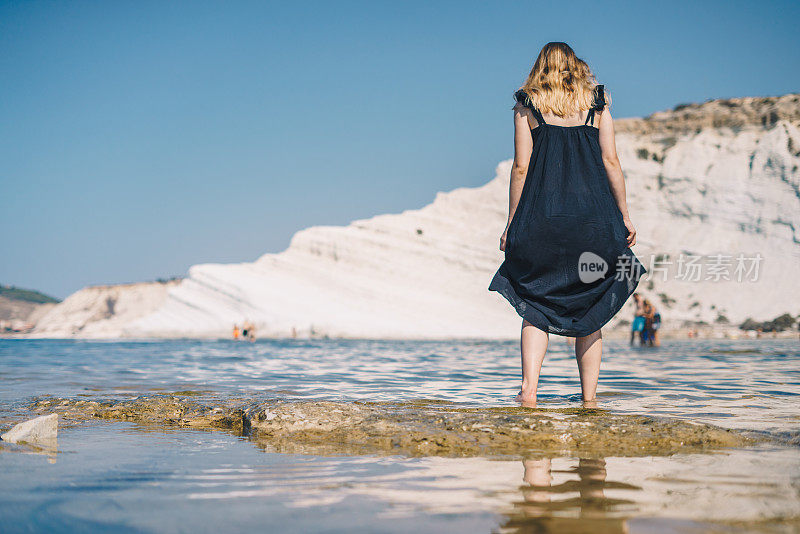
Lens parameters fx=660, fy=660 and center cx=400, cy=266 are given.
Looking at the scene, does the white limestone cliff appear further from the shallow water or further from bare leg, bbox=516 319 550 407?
the shallow water

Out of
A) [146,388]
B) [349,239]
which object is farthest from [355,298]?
[146,388]

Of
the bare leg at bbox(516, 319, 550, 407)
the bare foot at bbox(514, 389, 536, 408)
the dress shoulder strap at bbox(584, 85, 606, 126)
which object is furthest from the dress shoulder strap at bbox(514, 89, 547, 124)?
the bare foot at bbox(514, 389, 536, 408)

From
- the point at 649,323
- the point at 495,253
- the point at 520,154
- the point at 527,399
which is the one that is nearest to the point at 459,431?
the point at 527,399

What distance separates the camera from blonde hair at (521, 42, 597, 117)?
3.25m

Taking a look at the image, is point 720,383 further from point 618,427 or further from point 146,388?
point 146,388

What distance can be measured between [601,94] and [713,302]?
32880mm

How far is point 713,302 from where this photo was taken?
3269 cm

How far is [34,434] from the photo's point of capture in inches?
92.7

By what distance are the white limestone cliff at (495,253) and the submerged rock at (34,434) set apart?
29.0 meters

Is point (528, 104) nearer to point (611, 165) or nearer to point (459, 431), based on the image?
point (611, 165)

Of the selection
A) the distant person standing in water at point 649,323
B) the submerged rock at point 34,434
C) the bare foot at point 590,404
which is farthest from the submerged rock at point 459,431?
the distant person standing in water at point 649,323

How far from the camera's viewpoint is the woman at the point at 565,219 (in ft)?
10.5

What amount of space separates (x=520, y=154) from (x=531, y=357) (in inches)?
39.7

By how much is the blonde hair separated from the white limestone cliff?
2837 centimetres
